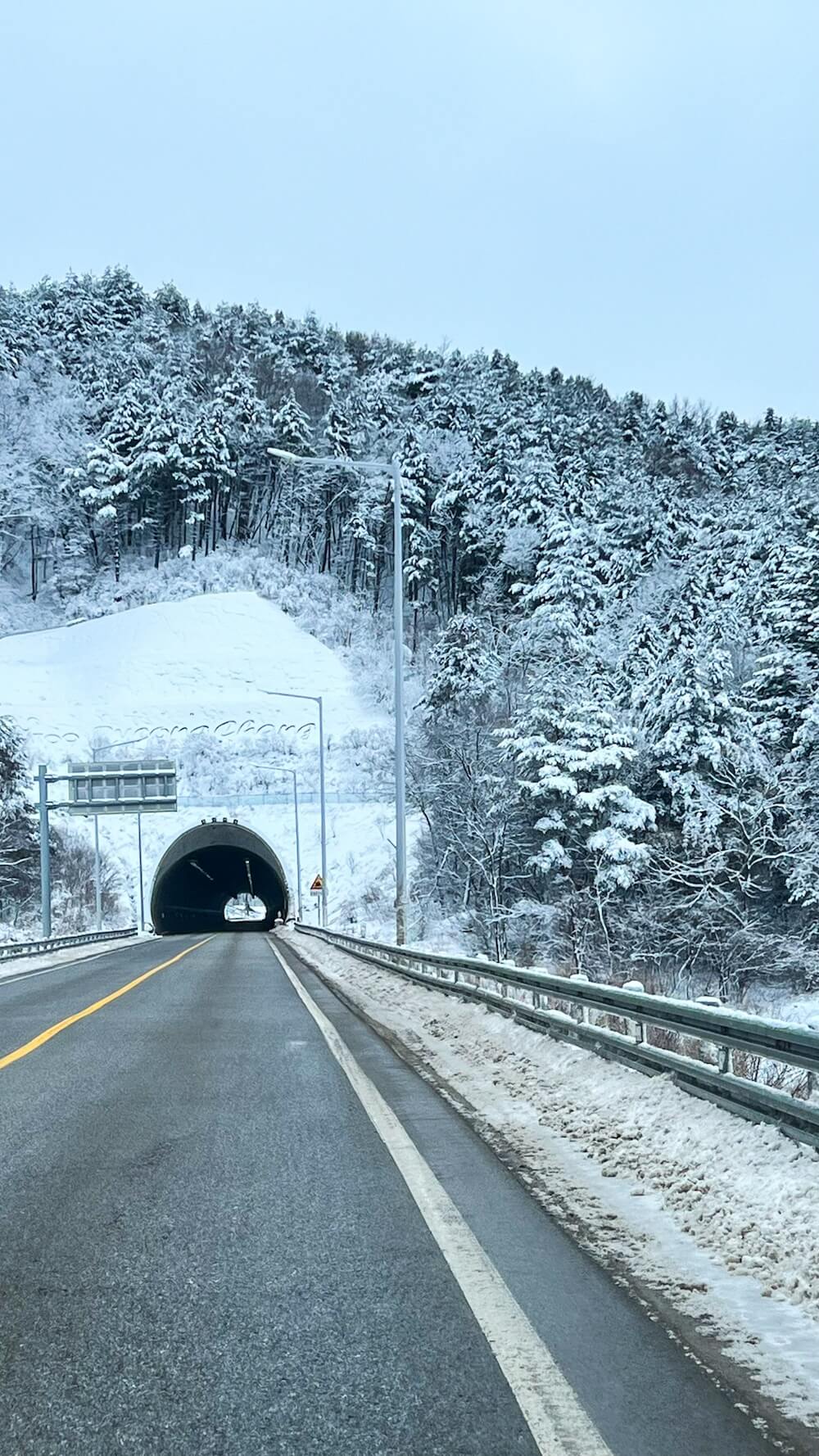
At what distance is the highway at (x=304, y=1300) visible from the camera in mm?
3385

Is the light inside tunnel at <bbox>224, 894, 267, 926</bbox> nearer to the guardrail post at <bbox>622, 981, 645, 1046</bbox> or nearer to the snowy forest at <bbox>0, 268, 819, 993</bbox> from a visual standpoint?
the snowy forest at <bbox>0, 268, 819, 993</bbox>

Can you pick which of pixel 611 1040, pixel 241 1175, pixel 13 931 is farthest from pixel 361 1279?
pixel 13 931

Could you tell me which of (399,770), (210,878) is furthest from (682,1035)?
(210,878)

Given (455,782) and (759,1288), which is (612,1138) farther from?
(455,782)

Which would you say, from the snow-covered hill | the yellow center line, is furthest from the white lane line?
the snow-covered hill

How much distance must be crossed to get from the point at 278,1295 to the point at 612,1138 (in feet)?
10.0

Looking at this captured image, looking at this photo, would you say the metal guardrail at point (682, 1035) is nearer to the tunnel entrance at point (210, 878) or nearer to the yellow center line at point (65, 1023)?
the yellow center line at point (65, 1023)

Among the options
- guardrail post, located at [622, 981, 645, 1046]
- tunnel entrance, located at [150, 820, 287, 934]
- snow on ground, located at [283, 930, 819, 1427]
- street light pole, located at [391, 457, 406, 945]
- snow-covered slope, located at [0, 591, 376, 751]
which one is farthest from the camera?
snow-covered slope, located at [0, 591, 376, 751]

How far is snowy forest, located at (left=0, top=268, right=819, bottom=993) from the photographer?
42438 millimetres

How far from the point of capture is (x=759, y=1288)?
14.9 feet

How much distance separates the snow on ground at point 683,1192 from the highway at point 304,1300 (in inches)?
9.3

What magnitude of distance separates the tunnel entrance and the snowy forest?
9724 millimetres

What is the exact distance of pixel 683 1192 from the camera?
5.80 meters

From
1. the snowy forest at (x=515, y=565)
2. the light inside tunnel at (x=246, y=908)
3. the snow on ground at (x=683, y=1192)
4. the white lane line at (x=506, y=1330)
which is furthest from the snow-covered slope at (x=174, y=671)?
the white lane line at (x=506, y=1330)
